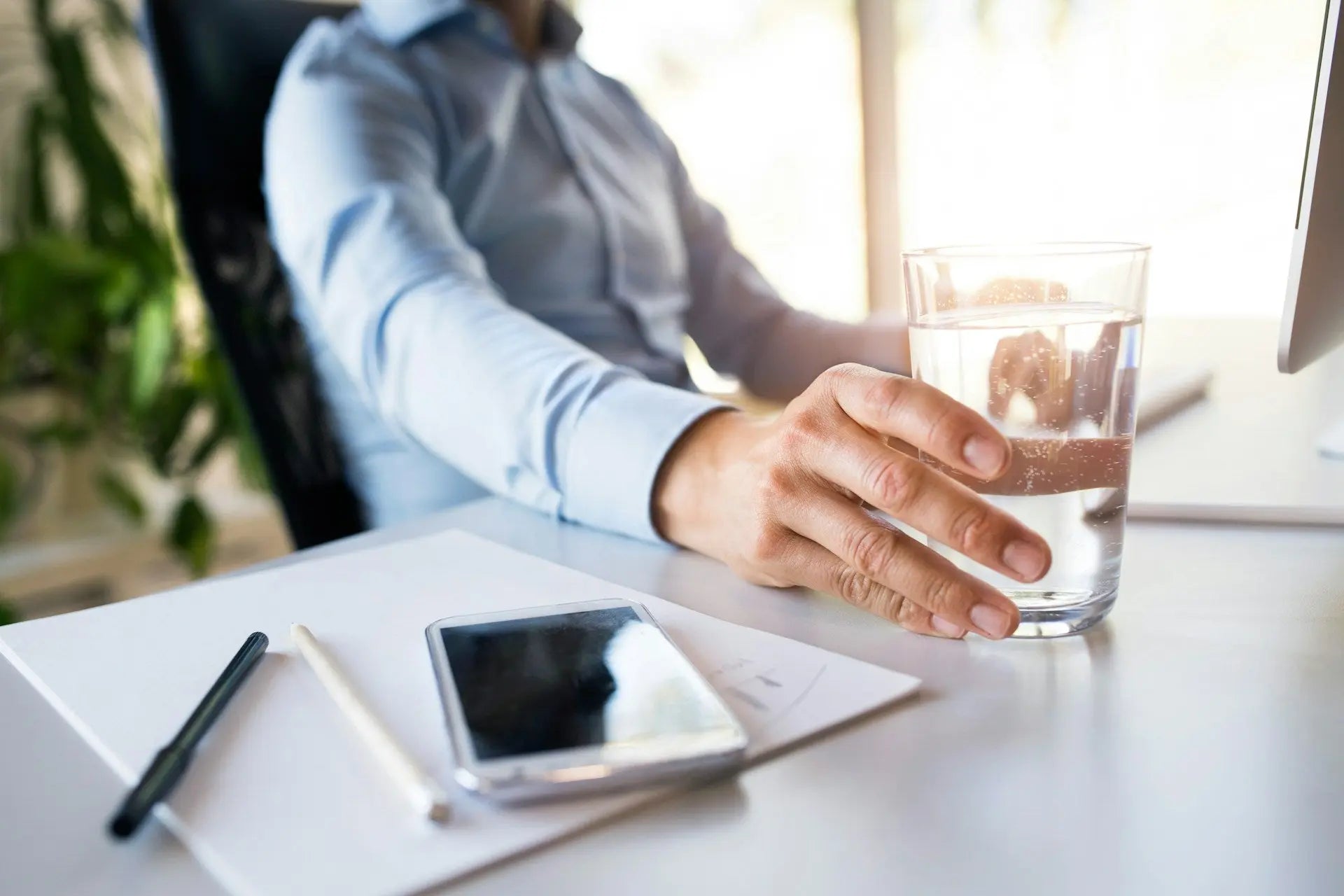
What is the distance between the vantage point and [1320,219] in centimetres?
49

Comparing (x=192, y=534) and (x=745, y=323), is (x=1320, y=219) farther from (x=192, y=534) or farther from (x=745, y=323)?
(x=192, y=534)

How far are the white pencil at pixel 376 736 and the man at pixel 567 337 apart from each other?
7.3 inches

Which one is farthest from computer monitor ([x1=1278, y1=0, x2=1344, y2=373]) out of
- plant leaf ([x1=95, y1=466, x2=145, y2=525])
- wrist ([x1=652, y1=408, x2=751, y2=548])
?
plant leaf ([x1=95, y1=466, x2=145, y2=525])

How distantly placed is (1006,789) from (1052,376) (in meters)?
0.15

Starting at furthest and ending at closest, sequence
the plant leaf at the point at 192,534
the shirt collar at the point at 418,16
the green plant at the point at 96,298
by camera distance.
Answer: the plant leaf at the point at 192,534
the green plant at the point at 96,298
the shirt collar at the point at 418,16

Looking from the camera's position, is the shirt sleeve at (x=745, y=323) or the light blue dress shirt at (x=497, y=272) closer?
the light blue dress shirt at (x=497, y=272)

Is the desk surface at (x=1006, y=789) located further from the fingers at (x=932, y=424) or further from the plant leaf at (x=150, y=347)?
the plant leaf at (x=150, y=347)

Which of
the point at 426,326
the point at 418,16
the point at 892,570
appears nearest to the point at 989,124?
the point at 418,16

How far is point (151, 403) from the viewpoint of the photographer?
5.89ft

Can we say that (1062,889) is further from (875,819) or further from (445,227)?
(445,227)

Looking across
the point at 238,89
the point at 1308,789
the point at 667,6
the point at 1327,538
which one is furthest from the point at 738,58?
the point at 1308,789

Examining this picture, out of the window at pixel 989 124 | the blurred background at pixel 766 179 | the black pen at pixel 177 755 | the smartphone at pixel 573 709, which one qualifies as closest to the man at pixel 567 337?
the smartphone at pixel 573 709

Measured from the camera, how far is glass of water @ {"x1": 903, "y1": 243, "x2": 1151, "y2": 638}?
0.39 meters

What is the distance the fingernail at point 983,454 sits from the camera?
38 centimetres
